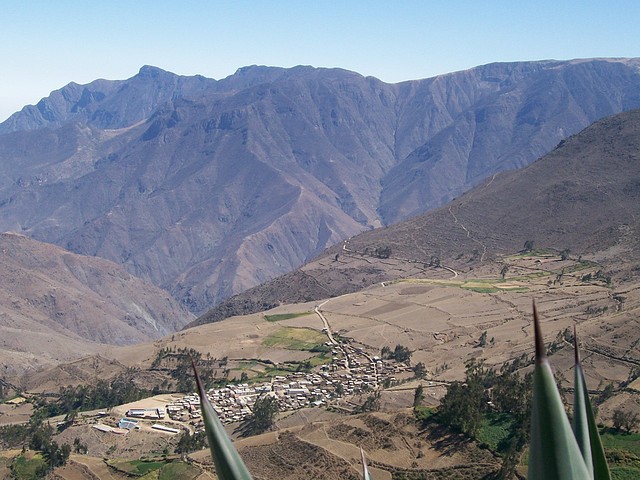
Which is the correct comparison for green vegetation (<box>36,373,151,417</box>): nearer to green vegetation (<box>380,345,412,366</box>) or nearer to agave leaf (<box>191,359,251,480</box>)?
green vegetation (<box>380,345,412,366</box>)

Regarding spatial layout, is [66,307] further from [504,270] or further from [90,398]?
[504,270]

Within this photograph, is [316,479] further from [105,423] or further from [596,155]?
[596,155]

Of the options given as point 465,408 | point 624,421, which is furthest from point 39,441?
point 624,421

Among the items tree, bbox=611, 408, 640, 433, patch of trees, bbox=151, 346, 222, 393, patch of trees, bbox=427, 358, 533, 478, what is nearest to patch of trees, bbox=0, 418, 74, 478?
patch of trees, bbox=151, 346, 222, 393

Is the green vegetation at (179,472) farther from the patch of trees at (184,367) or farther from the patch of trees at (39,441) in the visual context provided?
the patch of trees at (184,367)

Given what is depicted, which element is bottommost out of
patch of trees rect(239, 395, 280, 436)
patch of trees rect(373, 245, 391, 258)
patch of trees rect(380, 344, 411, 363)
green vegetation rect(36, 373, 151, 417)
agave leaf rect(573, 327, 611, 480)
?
patch of trees rect(380, 344, 411, 363)

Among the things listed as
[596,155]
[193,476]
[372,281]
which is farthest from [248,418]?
[596,155]
